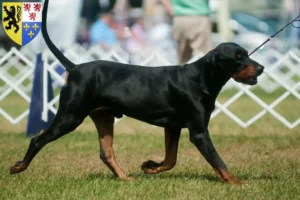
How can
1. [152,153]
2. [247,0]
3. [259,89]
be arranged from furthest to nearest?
[247,0]
[259,89]
[152,153]

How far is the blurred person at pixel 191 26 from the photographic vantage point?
1280 cm

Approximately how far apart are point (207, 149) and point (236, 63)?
2.44ft

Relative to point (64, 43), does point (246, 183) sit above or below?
above

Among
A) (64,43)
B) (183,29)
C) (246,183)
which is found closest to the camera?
(246,183)

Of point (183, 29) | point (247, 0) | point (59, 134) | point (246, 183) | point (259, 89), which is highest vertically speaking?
point (59, 134)

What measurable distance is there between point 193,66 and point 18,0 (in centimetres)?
305

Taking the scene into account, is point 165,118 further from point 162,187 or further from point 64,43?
point 64,43

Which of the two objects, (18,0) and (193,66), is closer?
(193,66)

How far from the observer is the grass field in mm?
6684

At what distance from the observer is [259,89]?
64.8ft

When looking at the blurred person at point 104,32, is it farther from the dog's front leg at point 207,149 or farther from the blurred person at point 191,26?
the dog's front leg at point 207,149

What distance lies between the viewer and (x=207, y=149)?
700cm

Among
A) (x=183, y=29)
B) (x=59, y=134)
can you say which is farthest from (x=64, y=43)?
(x=59, y=134)

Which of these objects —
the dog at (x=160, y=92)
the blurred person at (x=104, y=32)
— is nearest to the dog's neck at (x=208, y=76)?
the dog at (x=160, y=92)
